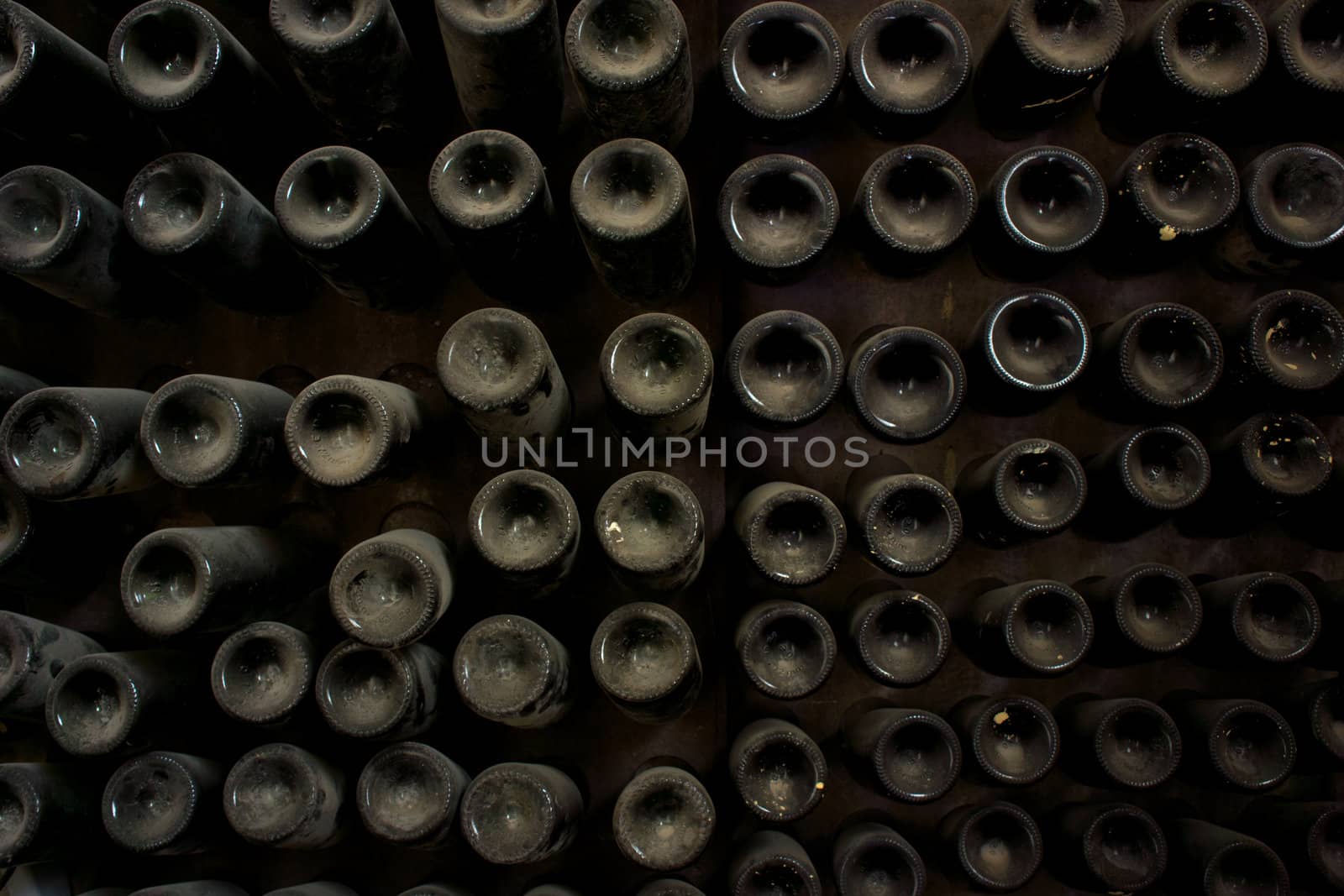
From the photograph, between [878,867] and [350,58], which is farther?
[878,867]

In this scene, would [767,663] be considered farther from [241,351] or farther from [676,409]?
[241,351]

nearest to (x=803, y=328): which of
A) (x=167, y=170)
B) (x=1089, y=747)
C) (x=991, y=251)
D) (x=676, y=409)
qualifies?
(x=676, y=409)

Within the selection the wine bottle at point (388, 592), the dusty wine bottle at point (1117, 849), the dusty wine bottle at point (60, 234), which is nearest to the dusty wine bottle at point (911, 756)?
the dusty wine bottle at point (1117, 849)

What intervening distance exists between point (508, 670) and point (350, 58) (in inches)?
27.6

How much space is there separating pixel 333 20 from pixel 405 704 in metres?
0.78

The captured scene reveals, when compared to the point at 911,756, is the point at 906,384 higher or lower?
higher

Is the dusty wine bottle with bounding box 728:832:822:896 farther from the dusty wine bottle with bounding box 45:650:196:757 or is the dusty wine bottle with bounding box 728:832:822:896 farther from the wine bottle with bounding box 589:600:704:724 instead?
the dusty wine bottle with bounding box 45:650:196:757

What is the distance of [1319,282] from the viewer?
1.03 meters

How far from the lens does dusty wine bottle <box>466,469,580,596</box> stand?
893mm

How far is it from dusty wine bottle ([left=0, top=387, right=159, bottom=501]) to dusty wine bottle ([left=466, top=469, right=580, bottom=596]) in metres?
0.42

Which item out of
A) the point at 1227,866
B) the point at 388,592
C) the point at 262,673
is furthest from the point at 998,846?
the point at 262,673

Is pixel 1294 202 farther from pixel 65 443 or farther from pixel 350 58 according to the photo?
pixel 65 443

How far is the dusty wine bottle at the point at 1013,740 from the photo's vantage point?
955 mm

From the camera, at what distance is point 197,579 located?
902mm
